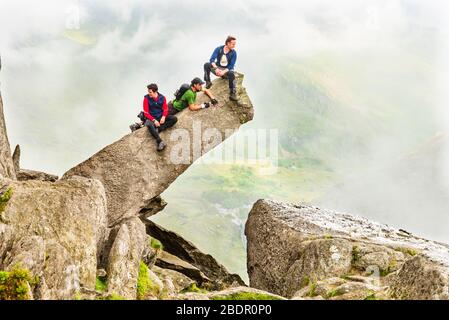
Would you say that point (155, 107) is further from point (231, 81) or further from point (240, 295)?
point (240, 295)

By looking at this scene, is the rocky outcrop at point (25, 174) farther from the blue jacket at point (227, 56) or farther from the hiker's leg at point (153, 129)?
the blue jacket at point (227, 56)

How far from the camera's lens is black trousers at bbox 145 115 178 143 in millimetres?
42084

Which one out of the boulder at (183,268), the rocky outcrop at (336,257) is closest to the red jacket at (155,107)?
the boulder at (183,268)

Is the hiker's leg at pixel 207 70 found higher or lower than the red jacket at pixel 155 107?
higher

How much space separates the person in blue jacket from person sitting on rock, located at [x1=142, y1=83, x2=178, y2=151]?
5.25 metres

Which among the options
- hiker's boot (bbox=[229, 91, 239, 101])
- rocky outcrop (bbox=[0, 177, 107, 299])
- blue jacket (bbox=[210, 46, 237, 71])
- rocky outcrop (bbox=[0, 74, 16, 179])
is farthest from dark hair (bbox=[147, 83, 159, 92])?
rocky outcrop (bbox=[0, 74, 16, 179])

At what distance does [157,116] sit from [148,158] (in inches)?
133

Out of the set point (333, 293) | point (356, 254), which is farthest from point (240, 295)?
point (356, 254)

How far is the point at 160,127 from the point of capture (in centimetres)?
4284

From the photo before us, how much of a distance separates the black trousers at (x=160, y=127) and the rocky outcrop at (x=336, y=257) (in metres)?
10.2

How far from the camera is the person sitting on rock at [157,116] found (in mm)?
40656

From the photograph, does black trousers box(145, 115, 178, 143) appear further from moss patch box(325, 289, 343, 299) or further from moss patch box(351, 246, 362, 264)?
moss patch box(325, 289, 343, 299)

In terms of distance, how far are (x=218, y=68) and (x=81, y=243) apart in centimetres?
2053
